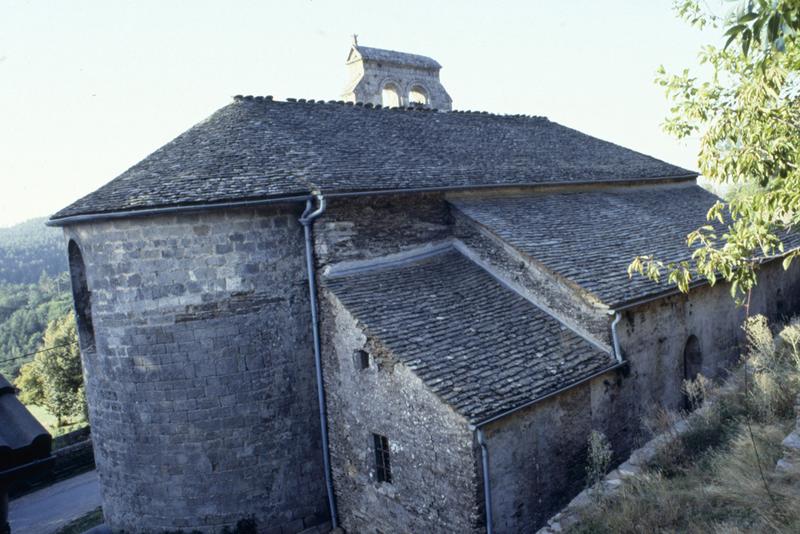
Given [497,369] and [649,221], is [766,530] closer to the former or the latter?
[497,369]

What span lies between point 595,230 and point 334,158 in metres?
5.84

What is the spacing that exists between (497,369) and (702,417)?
9.71ft

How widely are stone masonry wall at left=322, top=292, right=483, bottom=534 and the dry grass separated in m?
1.66

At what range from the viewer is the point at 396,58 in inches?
674

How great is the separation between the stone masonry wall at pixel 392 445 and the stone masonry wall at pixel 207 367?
641mm

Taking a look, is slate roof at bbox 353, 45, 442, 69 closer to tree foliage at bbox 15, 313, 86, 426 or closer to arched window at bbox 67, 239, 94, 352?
arched window at bbox 67, 239, 94, 352

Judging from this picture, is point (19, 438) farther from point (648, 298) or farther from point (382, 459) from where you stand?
point (648, 298)

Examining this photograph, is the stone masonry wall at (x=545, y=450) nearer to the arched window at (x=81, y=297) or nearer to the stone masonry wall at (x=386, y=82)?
the arched window at (x=81, y=297)

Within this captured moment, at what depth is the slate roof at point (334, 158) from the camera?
9.21 meters

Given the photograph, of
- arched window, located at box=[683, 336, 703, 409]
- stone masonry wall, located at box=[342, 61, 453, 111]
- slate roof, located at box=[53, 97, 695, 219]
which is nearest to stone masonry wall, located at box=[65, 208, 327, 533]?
slate roof, located at box=[53, 97, 695, 219]

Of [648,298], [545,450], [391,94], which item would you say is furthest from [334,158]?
[391,94]

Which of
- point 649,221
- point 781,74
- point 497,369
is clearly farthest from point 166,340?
point 649,221

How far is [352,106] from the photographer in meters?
13.8

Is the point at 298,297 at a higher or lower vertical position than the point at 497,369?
higher
